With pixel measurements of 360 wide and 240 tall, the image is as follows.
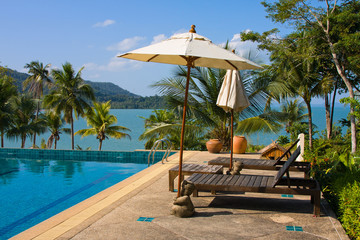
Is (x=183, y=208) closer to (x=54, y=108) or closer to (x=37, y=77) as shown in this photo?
(x=54, y=108)

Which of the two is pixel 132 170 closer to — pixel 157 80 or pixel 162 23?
pixel 157 80

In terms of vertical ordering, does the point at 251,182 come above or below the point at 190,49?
below

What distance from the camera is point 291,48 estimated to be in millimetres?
14664

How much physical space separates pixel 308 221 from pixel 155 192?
234 centimetres

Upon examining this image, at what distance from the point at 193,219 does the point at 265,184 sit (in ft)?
3.46

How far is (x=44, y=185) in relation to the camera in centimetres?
826

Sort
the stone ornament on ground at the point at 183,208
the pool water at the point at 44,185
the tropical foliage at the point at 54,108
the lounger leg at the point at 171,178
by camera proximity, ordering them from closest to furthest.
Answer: the stone ornament on ground at the point at 183,208
the lounger leg at the point at 171,178
the pool water at the point at 44,185
the tropical foliage at the point at 54,108

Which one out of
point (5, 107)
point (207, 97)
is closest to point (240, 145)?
point (207, 97)

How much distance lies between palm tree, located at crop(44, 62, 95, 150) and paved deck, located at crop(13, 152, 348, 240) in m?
21.6

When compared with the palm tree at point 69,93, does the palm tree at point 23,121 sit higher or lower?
lower

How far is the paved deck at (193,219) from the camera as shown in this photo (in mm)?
3559

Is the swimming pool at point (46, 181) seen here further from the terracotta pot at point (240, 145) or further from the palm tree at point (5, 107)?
the palm tree at point (5, 107)

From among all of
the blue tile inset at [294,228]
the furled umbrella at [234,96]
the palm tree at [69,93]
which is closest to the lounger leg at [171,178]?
the furled umbrella at [234,96]

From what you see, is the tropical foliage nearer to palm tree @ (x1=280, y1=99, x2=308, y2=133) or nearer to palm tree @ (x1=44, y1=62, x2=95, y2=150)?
palm tree @ (x1=44, y1=62, x2=95, y2=150)
